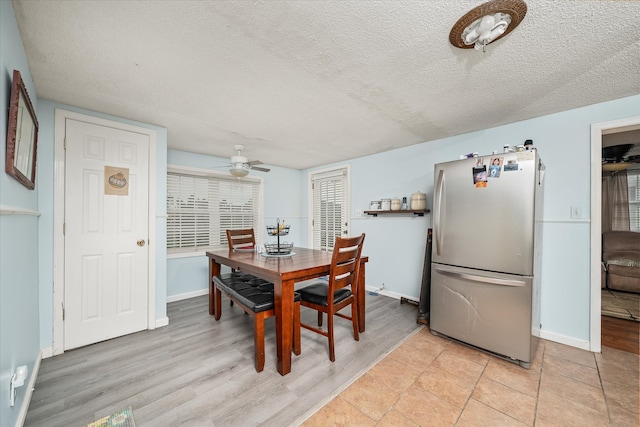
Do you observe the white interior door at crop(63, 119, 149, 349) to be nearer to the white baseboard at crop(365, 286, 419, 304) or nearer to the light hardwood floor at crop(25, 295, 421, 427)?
the light hardwood floor at crop(25, 295, 421, 427)

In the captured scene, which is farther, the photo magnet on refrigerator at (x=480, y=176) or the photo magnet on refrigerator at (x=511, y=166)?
the photo magnet on refrigerator at (x=480, y=176)

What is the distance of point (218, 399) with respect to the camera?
1.56 m

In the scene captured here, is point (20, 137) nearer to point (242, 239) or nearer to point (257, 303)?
point (257, 303)

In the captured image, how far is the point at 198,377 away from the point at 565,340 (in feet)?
10.7

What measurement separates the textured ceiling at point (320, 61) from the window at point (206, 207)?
1.27 meters

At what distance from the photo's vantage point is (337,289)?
204cm

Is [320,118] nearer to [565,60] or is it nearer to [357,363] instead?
[565,60]

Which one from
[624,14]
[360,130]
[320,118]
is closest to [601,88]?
[624,14]

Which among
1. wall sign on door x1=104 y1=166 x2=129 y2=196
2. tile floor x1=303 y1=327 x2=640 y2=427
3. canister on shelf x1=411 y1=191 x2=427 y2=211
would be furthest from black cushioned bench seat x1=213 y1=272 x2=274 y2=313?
canister on shelf x1=411 y1=191 x2=427 y2=211

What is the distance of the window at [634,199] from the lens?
4336 mm

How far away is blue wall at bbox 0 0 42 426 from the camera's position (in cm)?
111

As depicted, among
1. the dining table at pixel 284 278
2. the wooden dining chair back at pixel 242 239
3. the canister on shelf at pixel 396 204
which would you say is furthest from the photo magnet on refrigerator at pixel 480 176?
the wooden dining chair back at pixel 242 239

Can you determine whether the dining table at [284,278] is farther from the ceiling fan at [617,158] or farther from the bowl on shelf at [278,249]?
the ceiling fan at [617,158]

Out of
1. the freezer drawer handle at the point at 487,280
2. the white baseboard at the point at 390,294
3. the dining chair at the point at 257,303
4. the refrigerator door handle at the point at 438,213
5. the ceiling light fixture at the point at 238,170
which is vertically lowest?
the white baseboard at the point at 390,294
